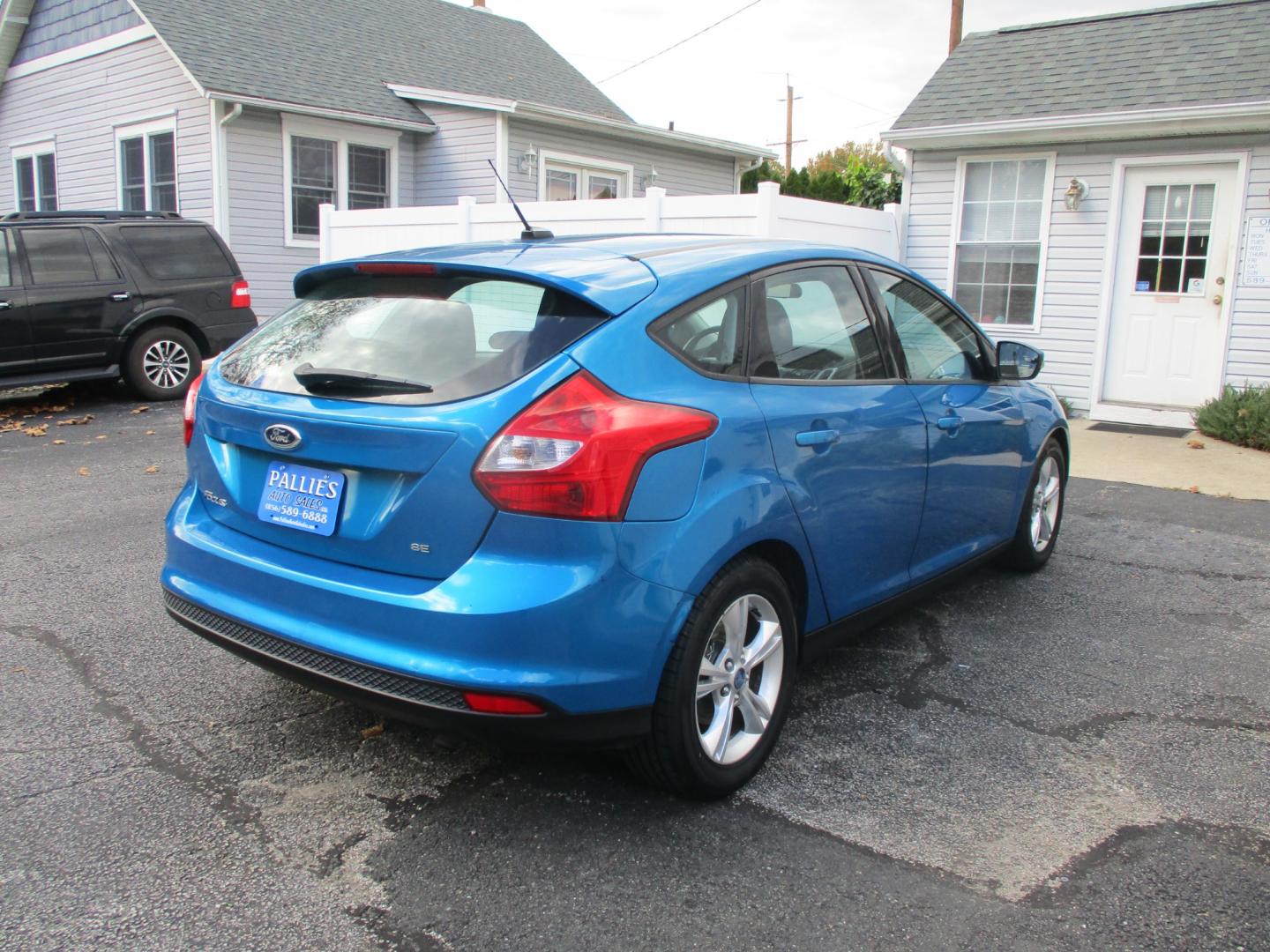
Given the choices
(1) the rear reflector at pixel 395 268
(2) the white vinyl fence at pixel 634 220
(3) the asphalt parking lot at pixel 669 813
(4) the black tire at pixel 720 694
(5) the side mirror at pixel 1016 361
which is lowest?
(3) the asphalt parking lot at pixel 669 813

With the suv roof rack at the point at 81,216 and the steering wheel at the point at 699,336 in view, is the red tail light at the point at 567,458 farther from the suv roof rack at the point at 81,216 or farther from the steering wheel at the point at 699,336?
the suv roof rack at the point at 81,216

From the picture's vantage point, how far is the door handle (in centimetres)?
323

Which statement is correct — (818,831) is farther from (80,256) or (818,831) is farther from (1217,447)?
(80,256)

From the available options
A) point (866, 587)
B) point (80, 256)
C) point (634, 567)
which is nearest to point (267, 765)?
point (634, 567)

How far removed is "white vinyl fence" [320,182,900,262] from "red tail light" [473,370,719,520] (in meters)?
6.17

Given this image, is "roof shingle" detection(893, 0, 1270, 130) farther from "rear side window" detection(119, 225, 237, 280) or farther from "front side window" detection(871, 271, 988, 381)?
"rear side window" detection(119, 225, 237, 280)

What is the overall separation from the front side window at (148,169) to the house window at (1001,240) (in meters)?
11.2

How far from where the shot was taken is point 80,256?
10.3 meters

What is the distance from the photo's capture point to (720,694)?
3.04 metres

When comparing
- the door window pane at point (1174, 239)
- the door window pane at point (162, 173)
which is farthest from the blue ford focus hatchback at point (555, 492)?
the door window pane at point (162, 173)

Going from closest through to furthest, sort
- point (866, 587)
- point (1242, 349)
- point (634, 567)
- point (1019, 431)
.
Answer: point (634, 567) → point (866, 587) → point (1019, 431) → point (1242, 349)

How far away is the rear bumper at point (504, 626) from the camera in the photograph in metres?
2.56

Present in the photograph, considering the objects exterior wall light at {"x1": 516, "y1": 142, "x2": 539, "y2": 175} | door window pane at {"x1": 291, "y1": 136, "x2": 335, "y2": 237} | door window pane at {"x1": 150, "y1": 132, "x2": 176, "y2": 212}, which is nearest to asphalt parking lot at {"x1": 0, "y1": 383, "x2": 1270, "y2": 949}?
door window pane at {"x1": 291, "y1": 136, "x2": 335, "y2": 237}

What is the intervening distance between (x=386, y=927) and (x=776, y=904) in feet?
3.03
